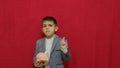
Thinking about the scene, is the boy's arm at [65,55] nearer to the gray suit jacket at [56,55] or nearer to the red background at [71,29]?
the gray suit jacket at [56,55]

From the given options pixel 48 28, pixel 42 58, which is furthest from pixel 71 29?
pixel 42 58

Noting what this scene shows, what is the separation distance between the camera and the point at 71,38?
70.1 inches

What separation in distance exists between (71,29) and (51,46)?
23 cm

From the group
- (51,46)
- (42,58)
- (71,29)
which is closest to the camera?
(42,58)

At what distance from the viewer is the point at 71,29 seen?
1.78m

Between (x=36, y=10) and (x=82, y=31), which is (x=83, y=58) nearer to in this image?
(x=82, y=31)

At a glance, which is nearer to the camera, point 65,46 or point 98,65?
point 65,46

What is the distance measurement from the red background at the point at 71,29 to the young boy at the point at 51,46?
0.11 m

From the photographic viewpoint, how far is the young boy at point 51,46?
5.34 feet

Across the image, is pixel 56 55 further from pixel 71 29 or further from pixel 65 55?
pixel 71 29

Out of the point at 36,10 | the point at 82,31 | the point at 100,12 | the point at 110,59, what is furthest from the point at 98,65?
the point at 36,10

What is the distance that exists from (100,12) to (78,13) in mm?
162

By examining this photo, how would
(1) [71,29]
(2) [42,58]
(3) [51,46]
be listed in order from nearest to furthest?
1. (2) [42,58]
2. (3) [51,46]
3. (1) [71,29]

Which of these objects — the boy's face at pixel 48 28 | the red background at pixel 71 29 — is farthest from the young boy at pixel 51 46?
the red background at pixel 71 29
